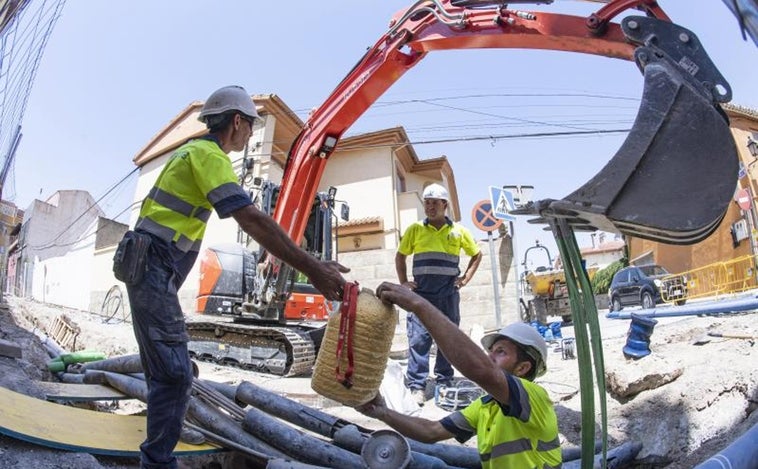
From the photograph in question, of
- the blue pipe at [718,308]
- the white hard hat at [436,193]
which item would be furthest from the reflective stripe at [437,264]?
the blue pipe at [718,308]

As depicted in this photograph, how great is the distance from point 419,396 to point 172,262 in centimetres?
305

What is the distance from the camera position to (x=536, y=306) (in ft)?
37.1

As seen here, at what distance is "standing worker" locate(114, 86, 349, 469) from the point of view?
6.93ft

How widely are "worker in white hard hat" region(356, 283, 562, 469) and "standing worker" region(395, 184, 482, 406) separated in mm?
2465

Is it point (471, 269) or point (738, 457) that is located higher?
point (471, 269)

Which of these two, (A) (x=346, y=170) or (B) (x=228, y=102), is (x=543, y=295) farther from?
(B) (x=228, y=102)

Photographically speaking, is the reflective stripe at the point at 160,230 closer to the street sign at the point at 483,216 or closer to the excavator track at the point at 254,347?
the excavator track at the point at 254,347

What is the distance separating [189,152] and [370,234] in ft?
46.7

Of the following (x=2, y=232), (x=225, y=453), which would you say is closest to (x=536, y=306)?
(x=225, y=453)

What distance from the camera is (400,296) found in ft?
6.16

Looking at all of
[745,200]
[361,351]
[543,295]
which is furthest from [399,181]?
[361,351]

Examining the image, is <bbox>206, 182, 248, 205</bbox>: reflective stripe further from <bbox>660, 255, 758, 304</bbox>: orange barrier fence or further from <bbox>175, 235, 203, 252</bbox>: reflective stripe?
<bbox>660, 255, 758, 304</bbox>: orange barrier fence

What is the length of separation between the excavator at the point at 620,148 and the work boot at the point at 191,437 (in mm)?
2001

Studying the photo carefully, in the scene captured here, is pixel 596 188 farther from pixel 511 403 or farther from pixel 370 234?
pixel 370 234
